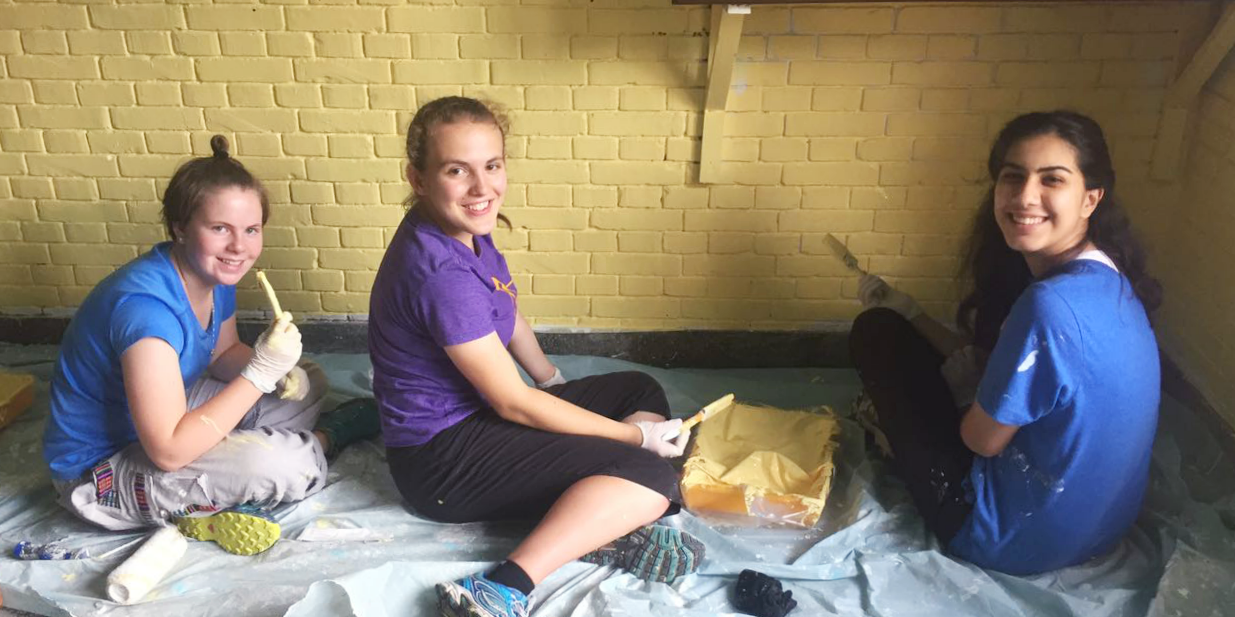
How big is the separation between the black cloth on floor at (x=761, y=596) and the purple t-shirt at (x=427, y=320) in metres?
0.67

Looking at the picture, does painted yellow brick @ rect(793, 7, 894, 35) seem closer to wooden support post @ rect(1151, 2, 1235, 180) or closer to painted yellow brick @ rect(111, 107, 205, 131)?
wooden support post @ rect(1151, 2, 1235, 180)

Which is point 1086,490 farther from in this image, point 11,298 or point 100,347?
point 11,298

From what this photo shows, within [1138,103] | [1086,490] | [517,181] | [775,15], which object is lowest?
[1086,490]

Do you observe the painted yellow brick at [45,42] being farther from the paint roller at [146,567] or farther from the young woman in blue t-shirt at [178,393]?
the paint roller at [146,567]

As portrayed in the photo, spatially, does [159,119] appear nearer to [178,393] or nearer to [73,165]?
[73,165]

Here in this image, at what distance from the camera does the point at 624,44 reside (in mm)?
2523

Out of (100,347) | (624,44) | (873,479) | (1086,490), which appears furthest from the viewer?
(624,44)

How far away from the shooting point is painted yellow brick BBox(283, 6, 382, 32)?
2.53 m

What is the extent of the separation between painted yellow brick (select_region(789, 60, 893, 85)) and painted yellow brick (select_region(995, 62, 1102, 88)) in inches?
11.5

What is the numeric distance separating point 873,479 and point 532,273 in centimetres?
111

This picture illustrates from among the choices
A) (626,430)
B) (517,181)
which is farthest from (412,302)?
(517,181)

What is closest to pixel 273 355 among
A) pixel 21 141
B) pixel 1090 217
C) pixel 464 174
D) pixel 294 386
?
pixel 294 386

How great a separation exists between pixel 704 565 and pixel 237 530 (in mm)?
984

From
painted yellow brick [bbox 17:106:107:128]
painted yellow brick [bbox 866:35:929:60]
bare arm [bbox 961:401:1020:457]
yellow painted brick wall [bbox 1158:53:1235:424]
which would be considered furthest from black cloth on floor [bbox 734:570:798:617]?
painted yellow brick [bbox 17:106:107:128]
